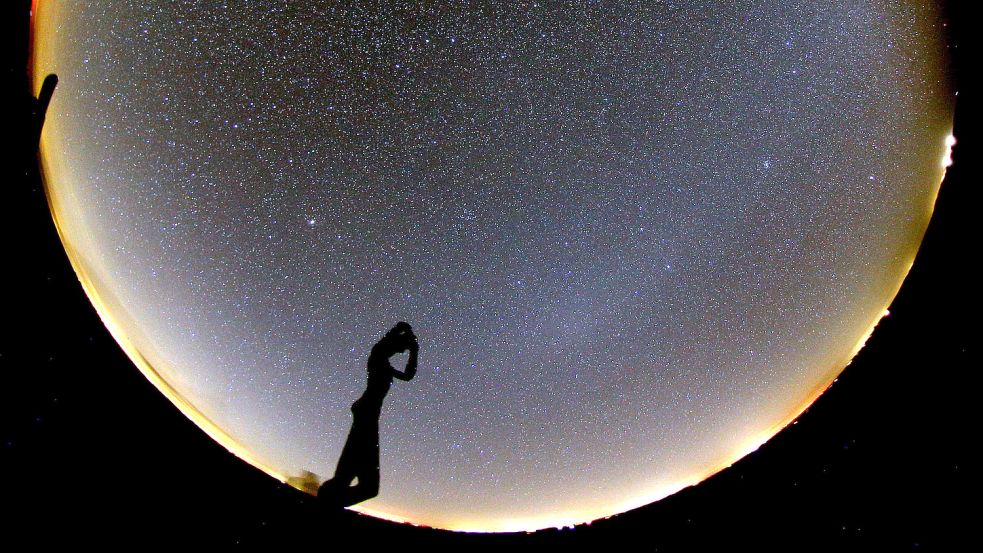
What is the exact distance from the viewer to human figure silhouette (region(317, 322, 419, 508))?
76 cm

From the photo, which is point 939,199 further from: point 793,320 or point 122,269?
point 122,269

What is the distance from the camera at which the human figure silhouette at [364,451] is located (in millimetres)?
757

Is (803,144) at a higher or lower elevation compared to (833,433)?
higher

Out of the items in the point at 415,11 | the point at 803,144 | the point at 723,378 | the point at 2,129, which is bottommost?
the point at 723,378

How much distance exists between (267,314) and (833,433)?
878 millimetres

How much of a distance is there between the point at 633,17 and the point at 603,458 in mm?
771

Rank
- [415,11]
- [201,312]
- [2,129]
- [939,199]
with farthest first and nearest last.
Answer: [415,11], [201,312], [939,199], [2,129]

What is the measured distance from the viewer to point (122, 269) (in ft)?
2.79

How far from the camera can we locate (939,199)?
2.56ft

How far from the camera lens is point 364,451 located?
77 cm

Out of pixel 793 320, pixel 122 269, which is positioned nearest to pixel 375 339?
pixel 122 269

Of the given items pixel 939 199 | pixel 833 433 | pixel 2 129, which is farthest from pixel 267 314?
A: pixel 939 199

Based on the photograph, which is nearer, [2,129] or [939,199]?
[2,129]

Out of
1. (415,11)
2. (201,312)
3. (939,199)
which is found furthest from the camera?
(415,11)
